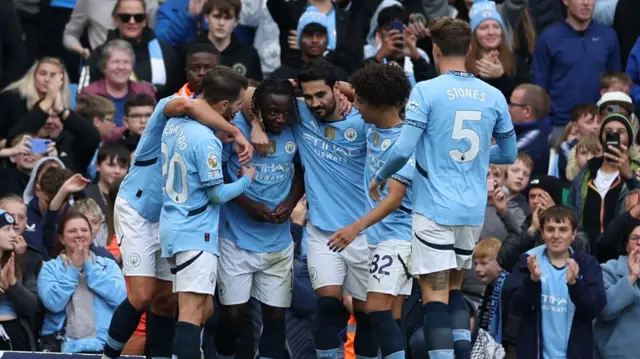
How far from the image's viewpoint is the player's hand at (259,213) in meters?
12.4

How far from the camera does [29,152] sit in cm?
1602

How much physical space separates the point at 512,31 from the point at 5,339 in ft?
26.2

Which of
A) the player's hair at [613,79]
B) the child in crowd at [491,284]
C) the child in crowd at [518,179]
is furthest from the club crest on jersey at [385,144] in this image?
the player's hair at [613,79]

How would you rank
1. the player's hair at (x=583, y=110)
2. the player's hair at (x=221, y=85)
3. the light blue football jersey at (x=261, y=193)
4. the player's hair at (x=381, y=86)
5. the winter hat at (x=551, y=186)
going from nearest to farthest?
the player's hair at (x=221, y=85), the player's hair at (x=381, y=86), the light blue football jersey at (x=261, y=193), the winter hat at (x=551, y=186), the player's hair at (x=583, y=110)

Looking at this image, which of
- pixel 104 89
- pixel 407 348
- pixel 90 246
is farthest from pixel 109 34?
pixel 407 348

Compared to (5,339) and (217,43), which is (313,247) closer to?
(5,339)

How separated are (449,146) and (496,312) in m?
3.30

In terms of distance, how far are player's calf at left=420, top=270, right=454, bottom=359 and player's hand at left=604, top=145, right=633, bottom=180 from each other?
3.84 metres

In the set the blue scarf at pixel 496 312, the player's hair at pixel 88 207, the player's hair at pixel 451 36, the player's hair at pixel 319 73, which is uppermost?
the player's hair at pixel 451 36

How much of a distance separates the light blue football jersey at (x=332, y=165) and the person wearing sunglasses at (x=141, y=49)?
5571 mm

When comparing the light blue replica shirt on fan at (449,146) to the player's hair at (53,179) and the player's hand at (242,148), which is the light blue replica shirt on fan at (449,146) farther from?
the player's hair at (53,179)

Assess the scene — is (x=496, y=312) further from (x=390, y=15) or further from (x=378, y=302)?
(x=390, y=15)

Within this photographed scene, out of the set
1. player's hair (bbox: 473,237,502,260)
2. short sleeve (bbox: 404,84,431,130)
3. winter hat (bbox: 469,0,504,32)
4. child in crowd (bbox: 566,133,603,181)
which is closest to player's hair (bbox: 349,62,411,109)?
short sleeve (bbox: 404,84,431,130)

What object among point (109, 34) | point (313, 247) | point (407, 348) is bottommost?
point (407, 348)
